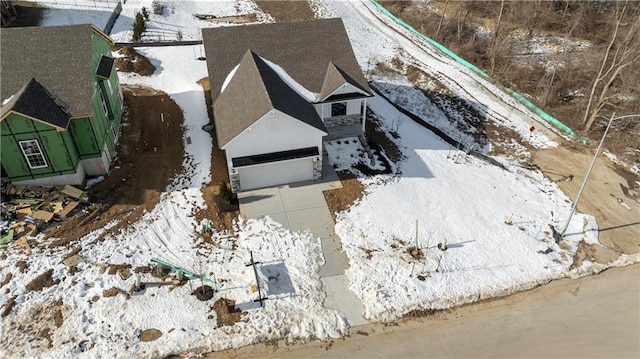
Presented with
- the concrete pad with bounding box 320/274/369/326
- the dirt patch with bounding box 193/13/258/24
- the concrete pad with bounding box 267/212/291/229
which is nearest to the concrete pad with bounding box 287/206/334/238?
the concrete pad with bounding box 267/212/291/229

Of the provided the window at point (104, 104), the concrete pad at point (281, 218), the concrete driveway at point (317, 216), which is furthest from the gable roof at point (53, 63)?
the concrete pad at point (281, 218)

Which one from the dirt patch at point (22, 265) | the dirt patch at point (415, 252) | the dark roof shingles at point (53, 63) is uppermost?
the dark roof shingles at point (53, 63)

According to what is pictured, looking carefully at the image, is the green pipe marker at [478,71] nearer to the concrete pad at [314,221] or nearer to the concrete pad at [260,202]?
the concrete pad at [314,221]

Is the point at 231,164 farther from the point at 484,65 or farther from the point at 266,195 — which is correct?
the point at 484,65

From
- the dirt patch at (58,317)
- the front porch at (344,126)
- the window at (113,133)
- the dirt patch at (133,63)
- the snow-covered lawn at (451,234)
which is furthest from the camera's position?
the dirt patch at (133,63)

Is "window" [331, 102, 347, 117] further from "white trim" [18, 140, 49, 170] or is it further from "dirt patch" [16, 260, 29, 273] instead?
"dirt patch" [16, 260, 29, 273]

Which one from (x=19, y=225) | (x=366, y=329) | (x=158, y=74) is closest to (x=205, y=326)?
(x=366, y=329)

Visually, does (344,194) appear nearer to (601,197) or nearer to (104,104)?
(104,104)

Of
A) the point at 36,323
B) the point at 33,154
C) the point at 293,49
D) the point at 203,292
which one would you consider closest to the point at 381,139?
the point at 293,49

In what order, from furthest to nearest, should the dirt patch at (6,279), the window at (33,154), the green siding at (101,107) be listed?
1. the green siding at (101,107)
2. the window at (33,154)
3. the dirt patch at (6,279)
